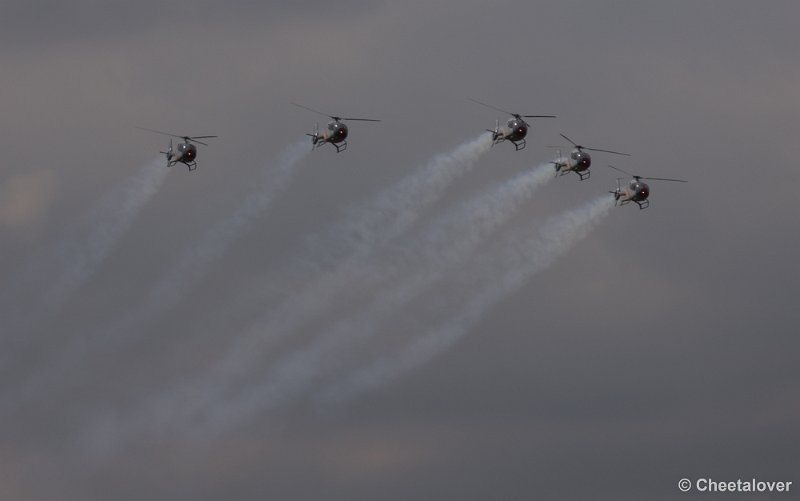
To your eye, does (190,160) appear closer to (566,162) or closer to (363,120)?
(363,120)

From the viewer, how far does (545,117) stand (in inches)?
6624

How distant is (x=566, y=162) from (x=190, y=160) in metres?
32.0

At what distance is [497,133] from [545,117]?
424 cm

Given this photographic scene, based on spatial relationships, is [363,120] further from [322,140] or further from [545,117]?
[545,117]

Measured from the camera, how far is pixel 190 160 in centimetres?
17175

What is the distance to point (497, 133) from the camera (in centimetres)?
16900

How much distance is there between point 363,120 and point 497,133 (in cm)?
1188

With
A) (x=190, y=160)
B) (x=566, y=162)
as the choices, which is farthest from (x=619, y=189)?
(x=190, y=160)

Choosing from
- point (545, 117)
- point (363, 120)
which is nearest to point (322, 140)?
point (363, 120)

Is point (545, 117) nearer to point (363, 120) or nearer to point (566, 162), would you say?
point (566, 162)

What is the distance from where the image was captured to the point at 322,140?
553ft

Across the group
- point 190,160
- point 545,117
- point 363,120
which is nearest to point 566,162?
point 545,117

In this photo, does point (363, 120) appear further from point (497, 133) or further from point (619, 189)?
point (619, 189)

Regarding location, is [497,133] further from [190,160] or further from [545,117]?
[190,160]
